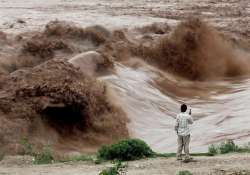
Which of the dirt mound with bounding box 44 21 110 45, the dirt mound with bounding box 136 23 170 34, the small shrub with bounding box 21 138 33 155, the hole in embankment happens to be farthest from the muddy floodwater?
the small shrub with bounding box 21 138 33 155

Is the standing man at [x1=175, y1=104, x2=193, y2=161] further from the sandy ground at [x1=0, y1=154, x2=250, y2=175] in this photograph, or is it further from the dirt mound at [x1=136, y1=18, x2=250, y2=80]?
the dirt mound at [x1=136, y1=18, x2=250, y2=80]

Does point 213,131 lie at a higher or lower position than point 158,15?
lower

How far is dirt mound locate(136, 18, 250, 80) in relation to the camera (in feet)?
94.2

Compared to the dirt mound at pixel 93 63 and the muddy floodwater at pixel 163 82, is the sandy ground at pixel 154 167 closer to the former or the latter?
the muddy floodwater at pixel 163 82

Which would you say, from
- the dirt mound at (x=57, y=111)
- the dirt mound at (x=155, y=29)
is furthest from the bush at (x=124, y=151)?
the dirt mound at (x=155, y=29)

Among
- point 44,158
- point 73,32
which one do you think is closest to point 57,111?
point 44,158

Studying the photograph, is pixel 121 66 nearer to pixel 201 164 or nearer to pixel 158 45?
pixel 158 45

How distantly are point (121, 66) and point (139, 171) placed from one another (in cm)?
1365

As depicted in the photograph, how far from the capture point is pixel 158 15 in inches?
1602

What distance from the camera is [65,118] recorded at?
1839cm

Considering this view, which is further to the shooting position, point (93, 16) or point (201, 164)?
point (93, 16)

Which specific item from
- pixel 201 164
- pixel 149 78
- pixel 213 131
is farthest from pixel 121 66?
pixel 201 164

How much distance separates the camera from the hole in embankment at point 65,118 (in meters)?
18.0

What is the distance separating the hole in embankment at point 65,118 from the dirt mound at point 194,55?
10.2 m
